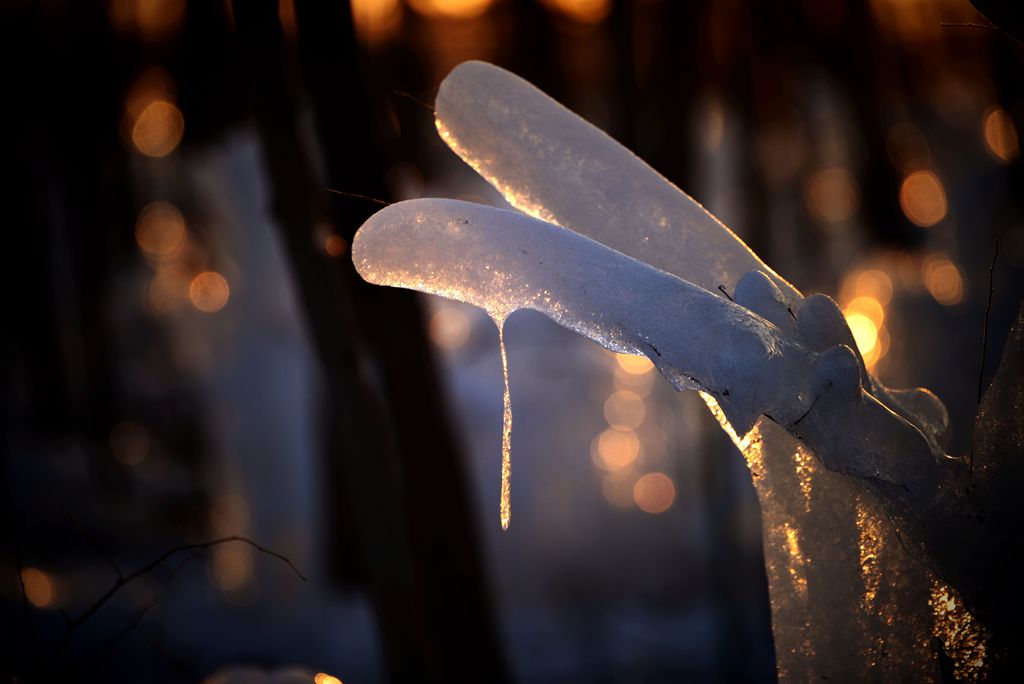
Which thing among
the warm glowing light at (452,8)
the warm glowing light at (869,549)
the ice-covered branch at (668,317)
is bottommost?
the warm glowing light at (452,8)

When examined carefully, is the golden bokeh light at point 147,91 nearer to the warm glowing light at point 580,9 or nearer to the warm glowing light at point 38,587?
the warm glowing light at point 580,9

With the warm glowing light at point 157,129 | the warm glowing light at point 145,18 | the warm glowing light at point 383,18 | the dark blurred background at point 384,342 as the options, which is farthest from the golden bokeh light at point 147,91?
the warm glowing light at point 383,18

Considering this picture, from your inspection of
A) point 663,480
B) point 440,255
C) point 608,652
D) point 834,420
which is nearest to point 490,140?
point 440,255

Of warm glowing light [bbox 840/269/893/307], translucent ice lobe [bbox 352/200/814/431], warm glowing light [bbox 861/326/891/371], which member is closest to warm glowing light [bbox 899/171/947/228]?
warm glowing light [bbox 840/269/893/307]

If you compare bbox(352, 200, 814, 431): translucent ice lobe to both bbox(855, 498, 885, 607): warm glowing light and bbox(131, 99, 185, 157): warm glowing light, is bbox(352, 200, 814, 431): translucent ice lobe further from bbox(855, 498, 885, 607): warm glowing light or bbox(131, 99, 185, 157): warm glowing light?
bbox(131, 99, 185, 157): warm glowing light

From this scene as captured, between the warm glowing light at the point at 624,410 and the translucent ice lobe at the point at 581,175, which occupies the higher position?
the translucent ice lobe at the point at 581,175

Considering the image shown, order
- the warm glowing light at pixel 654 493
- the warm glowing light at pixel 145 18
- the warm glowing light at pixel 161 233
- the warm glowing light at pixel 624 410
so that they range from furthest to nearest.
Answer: the warm glowing light at pixel 161 233, the warm glowing light at pixel 624 410, the warm glowing light at pixel 654 493, the warm glowing light at pixel 145 18

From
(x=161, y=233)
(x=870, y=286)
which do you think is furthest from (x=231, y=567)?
(x=870, y=286)

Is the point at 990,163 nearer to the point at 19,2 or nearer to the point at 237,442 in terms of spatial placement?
the point at 237,442
